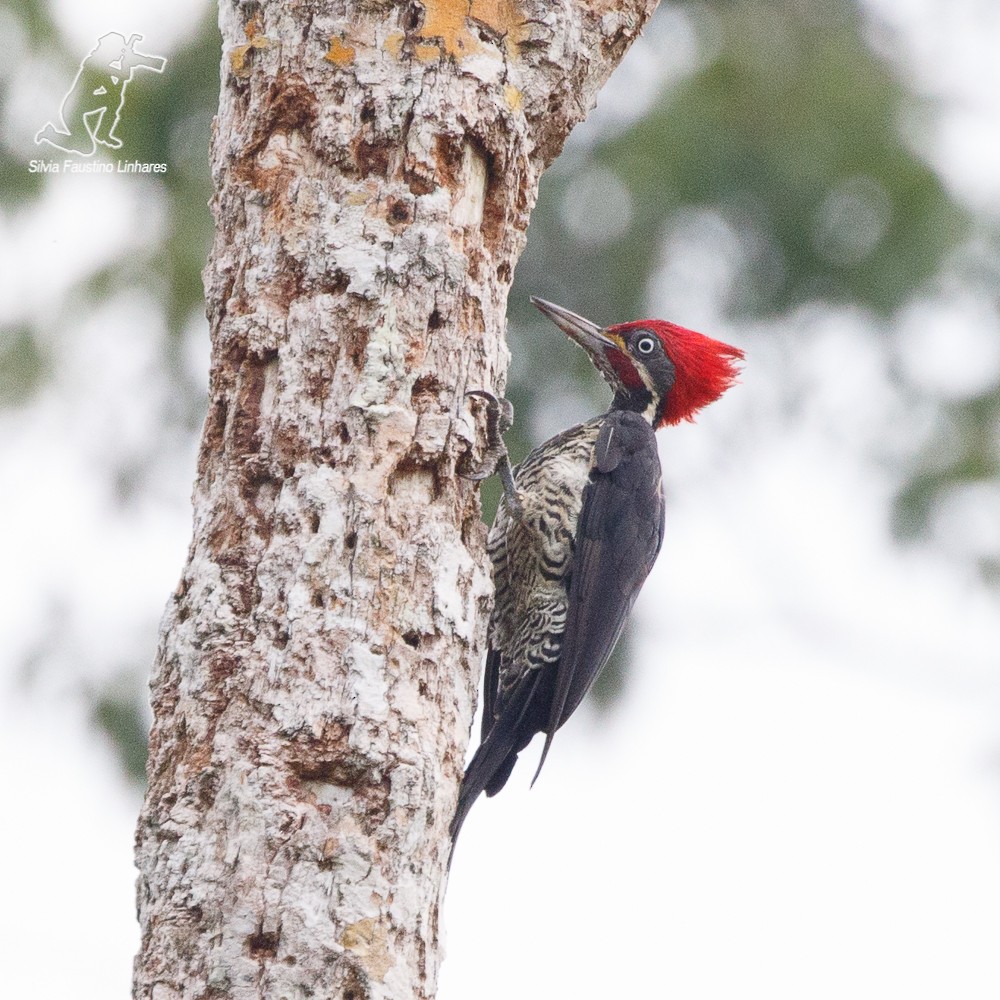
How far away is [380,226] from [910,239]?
302cm

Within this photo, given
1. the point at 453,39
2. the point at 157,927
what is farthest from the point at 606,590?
the point at 157,927

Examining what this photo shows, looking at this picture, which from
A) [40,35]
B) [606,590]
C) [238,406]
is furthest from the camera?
[40,35]

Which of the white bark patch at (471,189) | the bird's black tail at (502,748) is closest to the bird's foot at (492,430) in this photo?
the white bark patch at (471,189)

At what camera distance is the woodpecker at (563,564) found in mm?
3643

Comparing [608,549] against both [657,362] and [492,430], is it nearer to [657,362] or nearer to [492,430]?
[657,362]

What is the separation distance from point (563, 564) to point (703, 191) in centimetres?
180

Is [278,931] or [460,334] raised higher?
[460,334]

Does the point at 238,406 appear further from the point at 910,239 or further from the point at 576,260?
the point at 910,239

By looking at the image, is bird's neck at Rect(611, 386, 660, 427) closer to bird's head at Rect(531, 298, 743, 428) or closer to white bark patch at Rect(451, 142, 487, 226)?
bird's head at Rect(531, 298, 743, 428)

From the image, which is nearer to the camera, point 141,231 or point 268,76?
point 268,76

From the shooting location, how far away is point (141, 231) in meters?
4.97

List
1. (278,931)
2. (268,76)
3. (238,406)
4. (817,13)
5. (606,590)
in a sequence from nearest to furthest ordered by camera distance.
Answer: (278,931)
(238,406)
(268,76)
(606,590)
(817,13)

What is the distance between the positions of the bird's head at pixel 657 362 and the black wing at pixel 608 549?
0.96ft

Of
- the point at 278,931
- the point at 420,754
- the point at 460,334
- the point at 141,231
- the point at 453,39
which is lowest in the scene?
the point at 278,931
